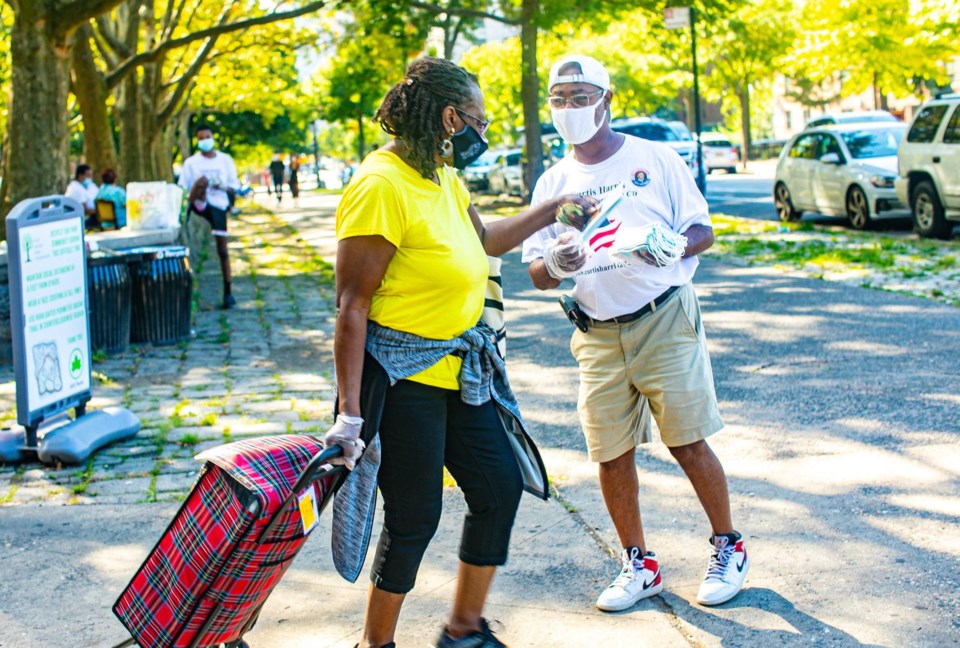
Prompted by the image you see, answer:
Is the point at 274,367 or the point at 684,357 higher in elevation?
the point at 684,357

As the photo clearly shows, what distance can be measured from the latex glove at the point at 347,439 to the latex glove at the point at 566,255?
36.4 inches

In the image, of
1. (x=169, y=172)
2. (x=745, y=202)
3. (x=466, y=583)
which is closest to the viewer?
(x=466, y=583)

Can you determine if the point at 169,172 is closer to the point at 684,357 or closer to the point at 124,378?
the point at 124,378

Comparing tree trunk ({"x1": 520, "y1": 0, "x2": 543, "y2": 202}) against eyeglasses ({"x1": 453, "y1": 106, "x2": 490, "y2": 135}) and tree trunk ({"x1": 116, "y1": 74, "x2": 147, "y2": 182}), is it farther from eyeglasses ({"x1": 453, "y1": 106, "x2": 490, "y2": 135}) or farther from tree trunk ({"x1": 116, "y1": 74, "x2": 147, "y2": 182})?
eyeglasses ({"x1": 453, "y1": 106, "x2": 490, "y2": 135})

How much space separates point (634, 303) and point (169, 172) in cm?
2787

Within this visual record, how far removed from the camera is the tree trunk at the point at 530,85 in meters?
23.8

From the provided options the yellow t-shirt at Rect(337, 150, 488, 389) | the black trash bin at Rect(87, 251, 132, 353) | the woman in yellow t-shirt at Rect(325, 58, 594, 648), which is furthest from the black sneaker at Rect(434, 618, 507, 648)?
the black trash bin at Rect(87, 251, 132, 353)

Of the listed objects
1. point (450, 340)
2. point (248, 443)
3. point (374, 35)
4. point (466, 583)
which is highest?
point (374, 35)

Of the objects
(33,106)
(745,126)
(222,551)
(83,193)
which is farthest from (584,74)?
(745,126)

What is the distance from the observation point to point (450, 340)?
A: 348 cm

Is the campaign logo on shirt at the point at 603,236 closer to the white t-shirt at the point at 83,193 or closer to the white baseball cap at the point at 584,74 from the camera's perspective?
the white baseball cap at the point at 584,74

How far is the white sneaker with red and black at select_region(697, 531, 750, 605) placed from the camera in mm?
4074

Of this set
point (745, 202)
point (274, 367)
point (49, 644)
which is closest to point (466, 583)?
point (49, 644)

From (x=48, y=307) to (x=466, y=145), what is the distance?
395 centimetres
